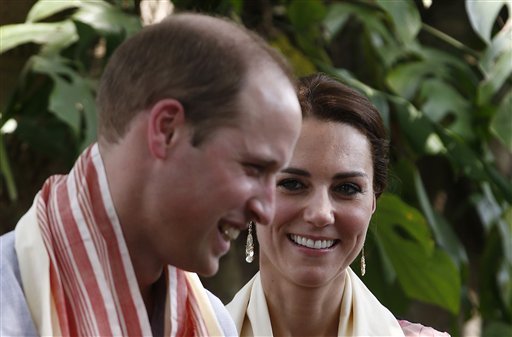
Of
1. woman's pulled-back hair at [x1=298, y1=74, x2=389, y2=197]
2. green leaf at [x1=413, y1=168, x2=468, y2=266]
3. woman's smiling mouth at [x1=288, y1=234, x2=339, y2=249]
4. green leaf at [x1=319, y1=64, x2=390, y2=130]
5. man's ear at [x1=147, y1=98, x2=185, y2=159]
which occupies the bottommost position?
green leaf at [x1=413, y1=168, x2=468, y2=266]

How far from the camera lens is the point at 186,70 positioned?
5.62ft

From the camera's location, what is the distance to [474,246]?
5.86 meters

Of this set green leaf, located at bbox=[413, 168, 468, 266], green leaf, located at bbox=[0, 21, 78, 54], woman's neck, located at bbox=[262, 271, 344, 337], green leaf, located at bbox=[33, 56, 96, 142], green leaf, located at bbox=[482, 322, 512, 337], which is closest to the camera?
woman's neck, located at bbox=[262, 271, 344, 337]

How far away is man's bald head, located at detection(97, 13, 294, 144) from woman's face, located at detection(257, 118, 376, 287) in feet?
3.12

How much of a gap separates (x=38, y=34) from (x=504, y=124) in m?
1.74

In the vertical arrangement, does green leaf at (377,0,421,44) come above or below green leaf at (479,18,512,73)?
above

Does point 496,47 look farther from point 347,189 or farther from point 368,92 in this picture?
point 347,189

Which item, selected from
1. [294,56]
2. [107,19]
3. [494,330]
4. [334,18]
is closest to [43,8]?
[107,19]

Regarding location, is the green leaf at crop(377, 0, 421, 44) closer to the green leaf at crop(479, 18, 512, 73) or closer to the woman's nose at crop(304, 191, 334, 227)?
the green leaf at crop(479, 18, 512, 73)

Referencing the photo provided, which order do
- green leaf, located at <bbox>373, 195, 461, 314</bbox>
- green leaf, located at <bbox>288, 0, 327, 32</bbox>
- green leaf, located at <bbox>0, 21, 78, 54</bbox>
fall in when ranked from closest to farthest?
green leaf, located at <bbox>0, 21, 78, 54</bbox> < green leaf, located at <bbox>373, 195, 461, 314</bbox> < green leaf, located at <bbox>288, 0, 327, 32</bbox>

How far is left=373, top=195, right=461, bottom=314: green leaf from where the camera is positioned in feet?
13.6

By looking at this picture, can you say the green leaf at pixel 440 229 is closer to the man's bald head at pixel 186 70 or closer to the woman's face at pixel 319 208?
the woman's face at pixel 319 208

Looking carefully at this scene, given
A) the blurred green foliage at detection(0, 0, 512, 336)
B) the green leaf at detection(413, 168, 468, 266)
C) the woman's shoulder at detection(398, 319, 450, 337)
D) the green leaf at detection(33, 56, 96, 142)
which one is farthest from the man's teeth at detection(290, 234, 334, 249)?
the green leaf at detection(413, 168, 468, 266)

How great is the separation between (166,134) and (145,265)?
0.73 ft
